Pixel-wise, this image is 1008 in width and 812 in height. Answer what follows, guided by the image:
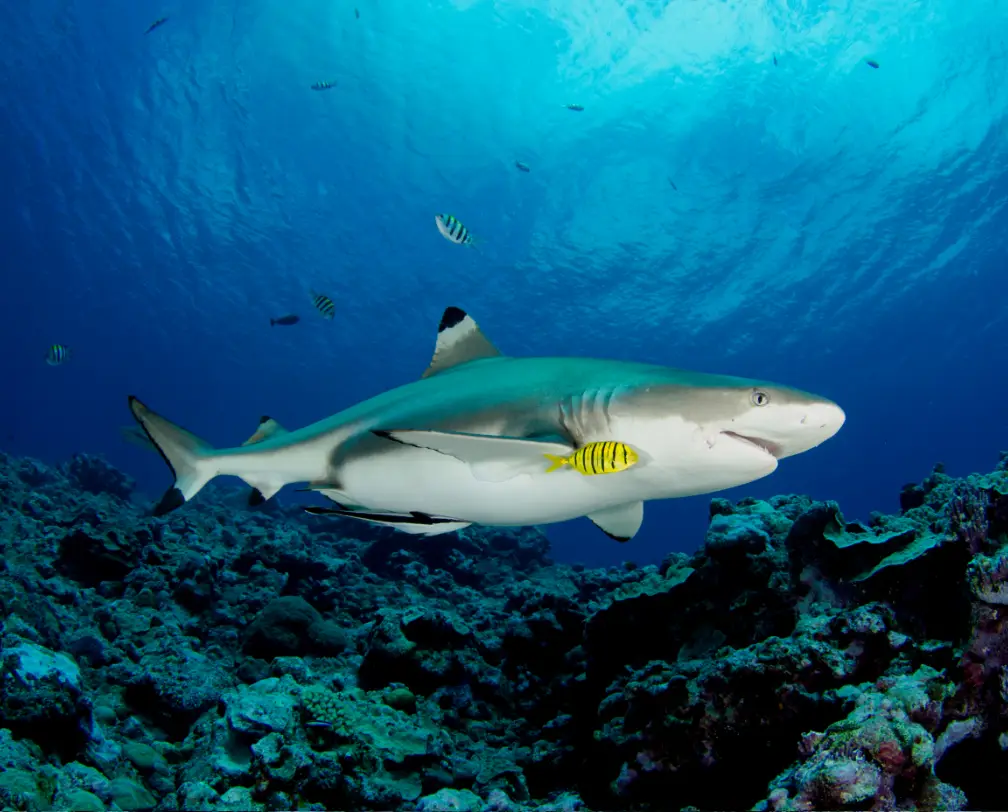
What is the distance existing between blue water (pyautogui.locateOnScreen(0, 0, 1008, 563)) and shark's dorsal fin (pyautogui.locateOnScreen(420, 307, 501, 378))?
1089 inches

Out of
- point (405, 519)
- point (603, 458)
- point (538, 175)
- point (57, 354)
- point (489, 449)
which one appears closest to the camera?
point (603, 458)

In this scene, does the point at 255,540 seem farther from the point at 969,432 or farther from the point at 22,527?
the point at 969,432

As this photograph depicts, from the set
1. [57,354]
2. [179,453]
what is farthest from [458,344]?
[57,354]

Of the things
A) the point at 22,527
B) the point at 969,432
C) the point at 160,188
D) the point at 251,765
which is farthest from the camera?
the point at 969,432

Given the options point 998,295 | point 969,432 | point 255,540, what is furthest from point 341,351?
point 969,432

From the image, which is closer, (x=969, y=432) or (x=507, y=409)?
(x=507, y=409)

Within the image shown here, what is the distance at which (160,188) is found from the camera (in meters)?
39.3

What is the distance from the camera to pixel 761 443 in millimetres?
2486

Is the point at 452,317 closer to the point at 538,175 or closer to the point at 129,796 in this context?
the point at 129,796

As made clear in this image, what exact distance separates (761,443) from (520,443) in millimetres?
1071

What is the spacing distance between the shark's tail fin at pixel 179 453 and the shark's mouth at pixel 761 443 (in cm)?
335

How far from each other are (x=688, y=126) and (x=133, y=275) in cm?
4942

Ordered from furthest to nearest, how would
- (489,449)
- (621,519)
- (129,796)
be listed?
(621,519) < (129,796) < (489,449)

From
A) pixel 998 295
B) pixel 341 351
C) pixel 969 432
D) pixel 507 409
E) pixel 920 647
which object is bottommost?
pixel 920 647
